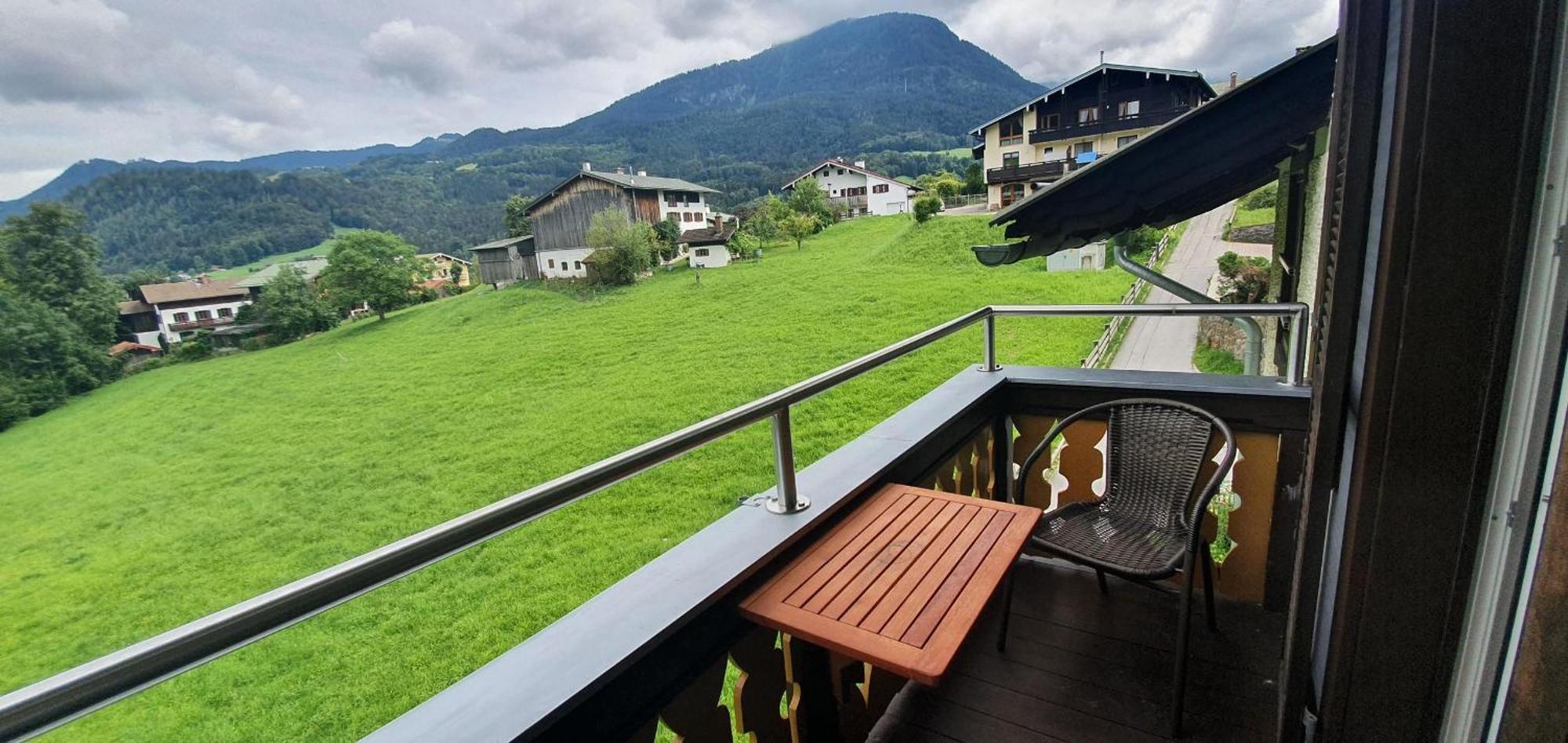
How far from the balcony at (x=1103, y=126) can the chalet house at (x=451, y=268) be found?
42.3m

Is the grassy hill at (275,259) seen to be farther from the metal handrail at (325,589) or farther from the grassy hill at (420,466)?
the metal handrail at (325,589)

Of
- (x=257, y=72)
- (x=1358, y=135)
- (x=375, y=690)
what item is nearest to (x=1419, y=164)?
(x=1358, y=135)

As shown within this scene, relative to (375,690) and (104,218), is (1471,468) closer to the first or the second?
(375,690)

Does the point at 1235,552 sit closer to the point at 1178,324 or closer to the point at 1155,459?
the point at 1155,459

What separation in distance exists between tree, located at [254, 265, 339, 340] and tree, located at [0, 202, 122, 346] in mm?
5915

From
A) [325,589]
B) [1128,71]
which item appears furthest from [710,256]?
[325,589]

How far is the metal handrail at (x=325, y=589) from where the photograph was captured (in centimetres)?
48

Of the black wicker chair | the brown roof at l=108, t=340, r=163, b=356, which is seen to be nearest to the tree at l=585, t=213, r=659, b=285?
the brown roof at l=108, t=340, r=163, b=356

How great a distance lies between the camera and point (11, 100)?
27.5 m

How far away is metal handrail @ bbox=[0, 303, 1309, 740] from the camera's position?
0.48m

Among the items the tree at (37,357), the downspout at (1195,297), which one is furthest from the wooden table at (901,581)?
the tree at (37,357)

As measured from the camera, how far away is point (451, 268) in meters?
52.5

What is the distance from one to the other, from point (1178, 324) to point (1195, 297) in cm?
851

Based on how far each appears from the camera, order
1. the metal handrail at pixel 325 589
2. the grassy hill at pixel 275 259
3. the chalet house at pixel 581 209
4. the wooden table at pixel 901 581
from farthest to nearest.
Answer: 1. the grassy hill at pixel 275 259
2. the chalet house at pixel 581 209
3. the wooden table at pixel 901 581
4. the metal handrail at pixel 325 589
